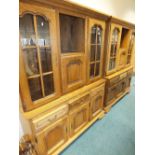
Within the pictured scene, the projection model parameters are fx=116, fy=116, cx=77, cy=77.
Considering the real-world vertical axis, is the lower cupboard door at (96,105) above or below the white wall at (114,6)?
below

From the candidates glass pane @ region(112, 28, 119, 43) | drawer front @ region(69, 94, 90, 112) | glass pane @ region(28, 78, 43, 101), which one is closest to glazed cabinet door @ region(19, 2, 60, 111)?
glass pane @ region(28, 78, 43, 101)

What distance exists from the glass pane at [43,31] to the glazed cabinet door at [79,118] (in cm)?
97

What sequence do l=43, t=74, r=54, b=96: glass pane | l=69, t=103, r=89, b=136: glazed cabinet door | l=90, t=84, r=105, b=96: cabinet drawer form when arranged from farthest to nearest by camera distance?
l=90, t=84, r=105, b=96: cabinet drawer, l=69, t=103, r=89, b=136: glazed cabinet door, l=43, t=74, r=54, b=96: glass pane

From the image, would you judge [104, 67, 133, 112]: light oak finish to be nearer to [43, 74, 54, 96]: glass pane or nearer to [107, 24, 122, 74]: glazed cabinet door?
[107, 24, 122, 74]: glazed cabinet door

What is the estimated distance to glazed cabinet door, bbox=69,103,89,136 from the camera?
1606 millimetres

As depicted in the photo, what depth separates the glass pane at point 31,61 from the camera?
3.44 ft

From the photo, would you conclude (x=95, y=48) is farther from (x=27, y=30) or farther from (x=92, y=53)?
(x=27, y=30)

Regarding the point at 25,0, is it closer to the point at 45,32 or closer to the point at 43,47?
the point at 45,32

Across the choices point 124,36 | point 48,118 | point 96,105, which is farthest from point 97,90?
point 124,36

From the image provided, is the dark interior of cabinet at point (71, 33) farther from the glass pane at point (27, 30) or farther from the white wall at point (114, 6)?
the glass pane at point (27, 30)

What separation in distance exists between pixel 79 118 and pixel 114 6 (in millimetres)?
2595

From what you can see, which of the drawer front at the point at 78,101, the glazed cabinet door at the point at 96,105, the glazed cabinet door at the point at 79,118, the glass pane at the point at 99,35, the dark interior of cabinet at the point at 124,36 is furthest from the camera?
the dark interior of cabinet at the point at 124,36

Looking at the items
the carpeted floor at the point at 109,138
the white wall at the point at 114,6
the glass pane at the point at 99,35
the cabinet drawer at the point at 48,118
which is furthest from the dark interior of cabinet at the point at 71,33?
the carpeted floor at the point at 109,138
